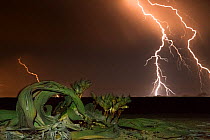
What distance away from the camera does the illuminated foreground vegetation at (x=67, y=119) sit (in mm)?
4227

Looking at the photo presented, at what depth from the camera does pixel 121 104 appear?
16.5ft

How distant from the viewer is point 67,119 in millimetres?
5016

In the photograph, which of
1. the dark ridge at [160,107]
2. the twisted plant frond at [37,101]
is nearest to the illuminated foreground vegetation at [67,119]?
the twisted plant frond at [37,101]

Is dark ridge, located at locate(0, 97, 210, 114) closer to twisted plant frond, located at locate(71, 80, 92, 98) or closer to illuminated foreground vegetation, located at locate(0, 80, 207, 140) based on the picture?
illuminated foreground vegetation, located at locate(0, 80, 207, 140)

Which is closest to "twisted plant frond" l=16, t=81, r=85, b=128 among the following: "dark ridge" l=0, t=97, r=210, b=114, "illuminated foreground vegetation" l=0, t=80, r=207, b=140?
"illuminated foreground vegetation" l=0, t=80, r=207, b=140

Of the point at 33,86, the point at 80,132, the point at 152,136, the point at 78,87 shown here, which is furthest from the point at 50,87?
the point at 152,136

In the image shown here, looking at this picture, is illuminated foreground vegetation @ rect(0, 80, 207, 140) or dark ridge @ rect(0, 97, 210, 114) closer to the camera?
illuminated foreground vegetation @ rect(0, 80, 207, 140)

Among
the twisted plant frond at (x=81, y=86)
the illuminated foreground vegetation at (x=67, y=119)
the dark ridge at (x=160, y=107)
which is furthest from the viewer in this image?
the dark ridge at (x=160, y=107)

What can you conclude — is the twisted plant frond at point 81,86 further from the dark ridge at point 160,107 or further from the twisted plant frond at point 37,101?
the dark ridge at point 160,107

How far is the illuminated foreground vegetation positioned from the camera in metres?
4.23

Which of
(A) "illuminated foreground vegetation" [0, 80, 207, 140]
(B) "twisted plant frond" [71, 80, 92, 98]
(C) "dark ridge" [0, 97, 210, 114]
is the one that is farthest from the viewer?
(C) "dark ridge" [0, 97, 210, 114]

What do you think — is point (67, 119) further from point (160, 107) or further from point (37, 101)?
point (160, 107)

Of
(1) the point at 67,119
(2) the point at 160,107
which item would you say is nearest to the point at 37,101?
(1) the point at 67,119

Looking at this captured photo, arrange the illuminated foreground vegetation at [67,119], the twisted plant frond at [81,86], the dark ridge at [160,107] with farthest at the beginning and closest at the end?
the dark ridge at [160,107] < the twisted plant frond at [81,86] < the illuminated foreground vegetation at [67,119]
